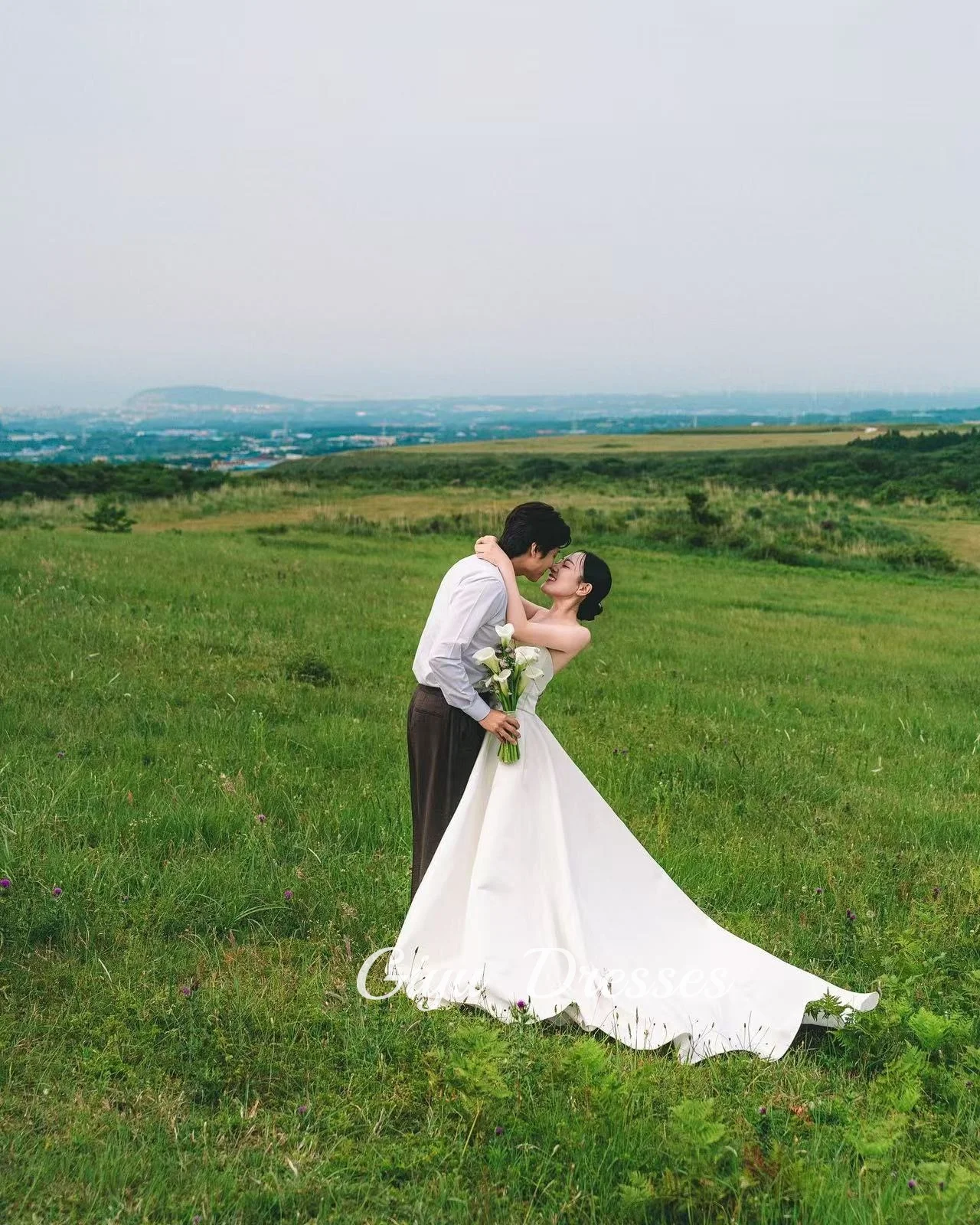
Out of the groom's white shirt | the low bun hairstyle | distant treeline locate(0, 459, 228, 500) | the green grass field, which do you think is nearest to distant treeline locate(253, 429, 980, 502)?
distant treeline locate(0, 459, 228, 500)

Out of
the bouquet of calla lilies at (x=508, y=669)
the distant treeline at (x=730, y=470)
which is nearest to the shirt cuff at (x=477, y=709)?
the bouquet of calla lilies at (x=508, y=669)

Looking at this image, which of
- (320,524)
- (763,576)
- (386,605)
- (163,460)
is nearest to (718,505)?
(763,576)

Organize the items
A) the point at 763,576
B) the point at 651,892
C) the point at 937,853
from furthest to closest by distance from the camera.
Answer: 1. the point at 763,576
2. the point at 937,853
3. the point at 651,892

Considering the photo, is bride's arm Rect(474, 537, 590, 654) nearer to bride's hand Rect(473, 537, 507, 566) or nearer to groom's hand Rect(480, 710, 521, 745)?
bride's hand Rect(473, 537, 507, 566)

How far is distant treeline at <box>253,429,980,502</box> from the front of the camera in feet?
202

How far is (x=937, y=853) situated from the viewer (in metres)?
7.94

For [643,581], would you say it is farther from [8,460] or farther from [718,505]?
[8,460]

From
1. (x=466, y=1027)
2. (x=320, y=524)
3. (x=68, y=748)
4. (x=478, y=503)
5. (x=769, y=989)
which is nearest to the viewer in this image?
(x=466, y=1027)

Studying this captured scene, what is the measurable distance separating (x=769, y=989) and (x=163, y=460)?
207ft

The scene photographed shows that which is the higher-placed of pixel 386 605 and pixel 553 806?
pixel 553 806

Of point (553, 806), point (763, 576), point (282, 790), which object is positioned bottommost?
point (763, 576)

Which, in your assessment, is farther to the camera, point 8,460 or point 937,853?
point 8,460

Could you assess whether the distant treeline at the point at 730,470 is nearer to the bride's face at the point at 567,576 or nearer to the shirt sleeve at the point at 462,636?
the bride's face at the point at 567,576

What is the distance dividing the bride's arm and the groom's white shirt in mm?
45
